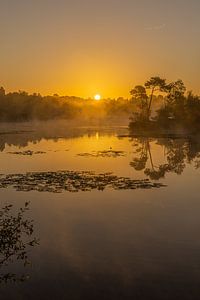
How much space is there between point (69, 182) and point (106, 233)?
1071cm

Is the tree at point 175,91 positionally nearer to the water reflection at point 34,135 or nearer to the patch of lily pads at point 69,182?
the water reflection at point 34,135

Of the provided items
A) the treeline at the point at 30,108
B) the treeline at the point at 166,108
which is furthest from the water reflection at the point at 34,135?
the treeline at the point at 30,108

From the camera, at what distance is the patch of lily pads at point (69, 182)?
23.5 metres

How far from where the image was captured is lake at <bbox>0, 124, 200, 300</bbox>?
10492 mm

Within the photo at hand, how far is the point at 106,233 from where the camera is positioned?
14.9 m

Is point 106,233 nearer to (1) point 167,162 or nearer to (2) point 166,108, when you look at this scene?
(1) point 167,162

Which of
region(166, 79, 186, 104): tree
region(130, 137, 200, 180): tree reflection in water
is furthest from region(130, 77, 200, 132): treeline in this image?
region(130, 137, 200, 180): tree reflection in water

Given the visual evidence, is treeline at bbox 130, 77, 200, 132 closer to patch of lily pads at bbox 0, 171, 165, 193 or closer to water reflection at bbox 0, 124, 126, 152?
water reflection at bbox 0, 124, 126, 152

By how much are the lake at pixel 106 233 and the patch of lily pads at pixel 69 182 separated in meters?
0.06

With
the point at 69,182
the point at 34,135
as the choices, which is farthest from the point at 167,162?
the point at 34,135

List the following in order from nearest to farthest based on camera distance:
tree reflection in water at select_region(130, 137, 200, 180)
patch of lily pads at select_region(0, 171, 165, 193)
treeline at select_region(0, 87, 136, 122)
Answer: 1. patch of lily pads at select_region(0, 171, 165, 193)
2. tree reflection in water at select_region(130, 137, 200, 180)
3. treeline at select_region(0, 87, 136, 122)

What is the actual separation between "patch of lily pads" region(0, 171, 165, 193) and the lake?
0.06m

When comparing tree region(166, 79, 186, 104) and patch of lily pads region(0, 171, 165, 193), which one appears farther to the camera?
tree region(166, 79, 186, 104)

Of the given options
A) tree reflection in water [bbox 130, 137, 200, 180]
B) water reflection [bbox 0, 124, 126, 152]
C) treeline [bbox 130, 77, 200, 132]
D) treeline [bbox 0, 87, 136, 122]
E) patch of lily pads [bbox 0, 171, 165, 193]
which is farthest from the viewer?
treeline [bbox 0, 87, 136, 122]
